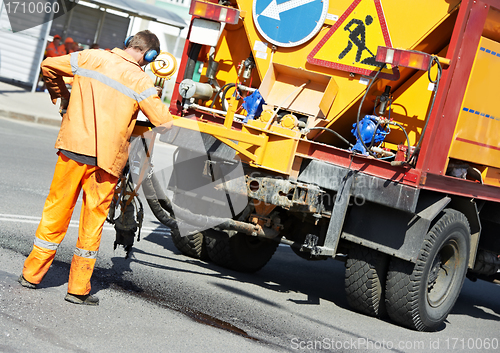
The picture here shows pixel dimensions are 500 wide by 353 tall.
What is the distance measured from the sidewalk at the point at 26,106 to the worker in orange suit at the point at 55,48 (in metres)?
1.05

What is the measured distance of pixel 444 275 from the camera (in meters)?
5.63

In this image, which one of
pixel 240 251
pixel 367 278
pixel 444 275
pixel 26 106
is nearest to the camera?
pixel 367 278

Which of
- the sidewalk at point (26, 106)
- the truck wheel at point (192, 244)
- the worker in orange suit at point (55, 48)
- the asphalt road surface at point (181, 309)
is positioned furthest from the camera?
the worker in orange suit at point (55, 48)

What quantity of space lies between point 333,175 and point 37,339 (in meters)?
2.59

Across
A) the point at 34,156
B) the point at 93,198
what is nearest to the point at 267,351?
the point at 93,198

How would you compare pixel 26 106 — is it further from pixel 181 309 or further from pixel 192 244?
pixel 181 309

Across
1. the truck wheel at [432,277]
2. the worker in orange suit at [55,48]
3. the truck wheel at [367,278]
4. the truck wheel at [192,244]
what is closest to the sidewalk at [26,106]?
the worker in orange suit at [55,48]

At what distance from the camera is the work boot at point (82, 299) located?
13.3 feet

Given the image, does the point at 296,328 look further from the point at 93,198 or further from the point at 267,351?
the point at 93,198

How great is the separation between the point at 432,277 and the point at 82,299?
116 inches

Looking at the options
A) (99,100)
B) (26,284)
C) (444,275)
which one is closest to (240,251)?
(444,275)

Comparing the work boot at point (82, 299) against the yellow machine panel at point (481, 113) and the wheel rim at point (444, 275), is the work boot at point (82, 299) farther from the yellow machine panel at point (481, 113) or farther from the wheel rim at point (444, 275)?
the yellow machine panel at point (481, 113)

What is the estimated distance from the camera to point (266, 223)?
525 centimetres

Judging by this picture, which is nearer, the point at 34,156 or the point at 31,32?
the point at 34,156
